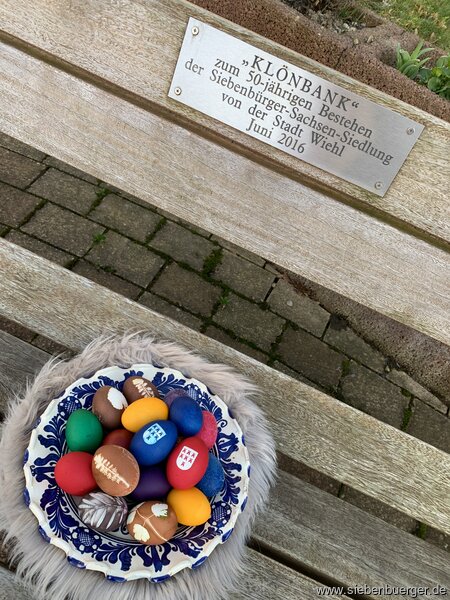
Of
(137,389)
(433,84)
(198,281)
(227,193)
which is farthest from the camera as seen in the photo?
(198,281)

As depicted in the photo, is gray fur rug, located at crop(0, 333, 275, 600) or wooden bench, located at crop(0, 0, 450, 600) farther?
wooden bench, located at crop(0, 0, 450, 600)

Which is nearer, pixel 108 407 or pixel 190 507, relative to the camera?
pixel 190 507

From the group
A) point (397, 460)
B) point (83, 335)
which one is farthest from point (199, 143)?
point (397, 460)

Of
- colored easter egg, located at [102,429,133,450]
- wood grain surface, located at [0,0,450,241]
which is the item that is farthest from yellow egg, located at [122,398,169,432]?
wood grain surface, located at [0,0,450,241]

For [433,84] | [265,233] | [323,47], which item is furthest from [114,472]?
[433,84]

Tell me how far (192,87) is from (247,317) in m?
1.42

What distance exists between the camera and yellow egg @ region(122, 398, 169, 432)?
49.0 inches

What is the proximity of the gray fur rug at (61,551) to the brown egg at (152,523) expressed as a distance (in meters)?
0.10

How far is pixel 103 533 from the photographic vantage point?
1.13 meters

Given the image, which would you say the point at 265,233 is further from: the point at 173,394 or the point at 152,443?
the point at 152,443

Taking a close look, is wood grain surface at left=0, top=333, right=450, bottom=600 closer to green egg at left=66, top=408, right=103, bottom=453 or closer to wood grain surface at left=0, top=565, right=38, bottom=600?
green egg at left=66, top=408, right=103, bottom=453

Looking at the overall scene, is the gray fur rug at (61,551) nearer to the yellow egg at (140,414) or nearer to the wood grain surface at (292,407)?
the wood grain surface at (292,407)

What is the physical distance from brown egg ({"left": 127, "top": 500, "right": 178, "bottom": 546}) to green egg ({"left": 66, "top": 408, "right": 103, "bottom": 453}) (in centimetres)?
19

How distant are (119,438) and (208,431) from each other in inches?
8.8
